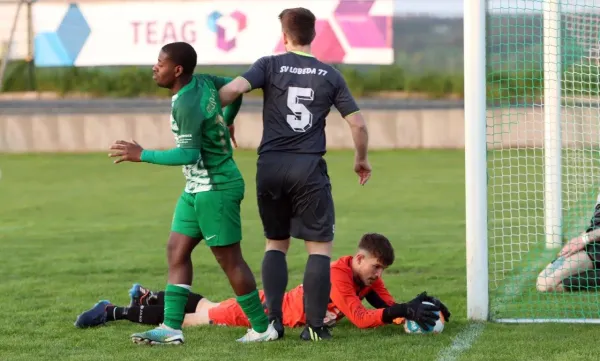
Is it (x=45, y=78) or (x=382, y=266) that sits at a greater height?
(x=45, y=78)

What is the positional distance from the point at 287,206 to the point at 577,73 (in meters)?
3.38

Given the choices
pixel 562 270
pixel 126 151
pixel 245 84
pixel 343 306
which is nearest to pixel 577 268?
pixel 562 270

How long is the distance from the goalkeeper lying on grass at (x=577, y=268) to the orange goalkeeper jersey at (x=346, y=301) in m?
1.74

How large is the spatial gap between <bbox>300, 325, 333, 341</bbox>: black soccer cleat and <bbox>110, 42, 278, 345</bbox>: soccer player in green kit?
7.3 inches

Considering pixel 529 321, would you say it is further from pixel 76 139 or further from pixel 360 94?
pixel 360 94

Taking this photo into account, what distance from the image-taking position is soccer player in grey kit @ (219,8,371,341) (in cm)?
653

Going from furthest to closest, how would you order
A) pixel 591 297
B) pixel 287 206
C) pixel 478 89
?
pixel 591 297
pixel 478 89
pixel 287 206

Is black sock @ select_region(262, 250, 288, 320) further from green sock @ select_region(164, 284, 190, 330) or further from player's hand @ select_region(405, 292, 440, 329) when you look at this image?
player's hand @ select_region(405, 292, 440, 329)

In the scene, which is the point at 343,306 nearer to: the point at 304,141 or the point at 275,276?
the point at 275,276

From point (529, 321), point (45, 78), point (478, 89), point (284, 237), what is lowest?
point (529, 321)

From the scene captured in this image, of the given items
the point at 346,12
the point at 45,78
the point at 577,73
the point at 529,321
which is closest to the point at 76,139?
the point at 45,78

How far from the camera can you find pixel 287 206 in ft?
21.8

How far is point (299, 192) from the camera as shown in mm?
6527

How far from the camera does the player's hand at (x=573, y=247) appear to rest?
841 centimetres
